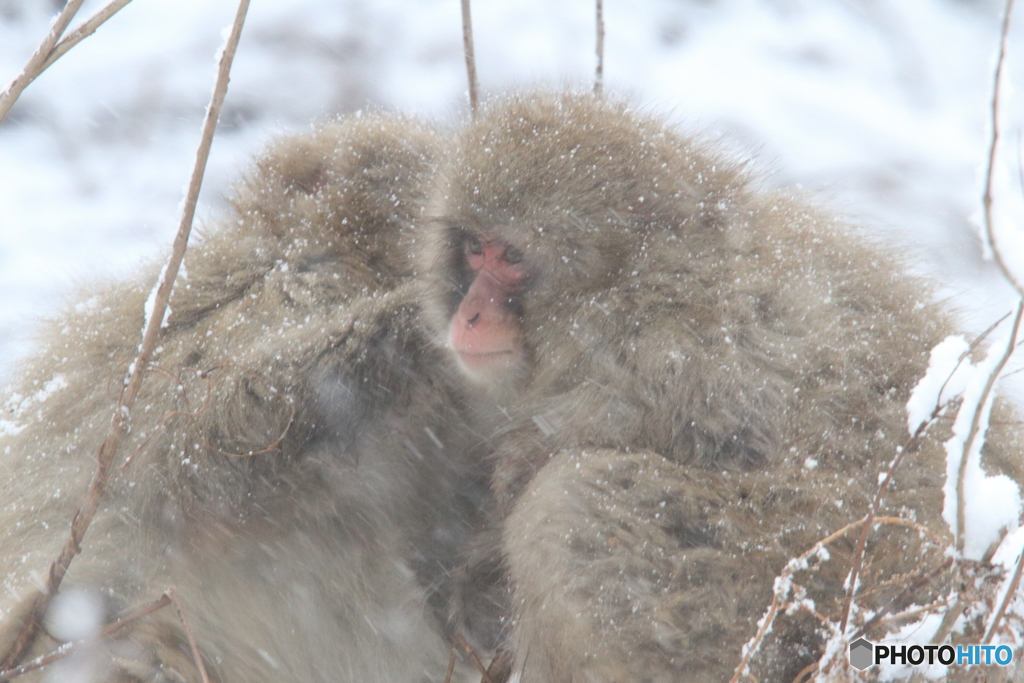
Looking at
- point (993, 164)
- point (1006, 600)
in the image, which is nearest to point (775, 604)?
point (1006, 600)

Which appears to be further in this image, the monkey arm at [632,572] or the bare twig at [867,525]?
the monkey arm at [632,572]

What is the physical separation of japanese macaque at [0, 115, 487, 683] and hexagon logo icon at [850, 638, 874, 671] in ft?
3.39

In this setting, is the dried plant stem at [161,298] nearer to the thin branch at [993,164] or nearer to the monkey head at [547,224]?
the monkey head at [547,224]

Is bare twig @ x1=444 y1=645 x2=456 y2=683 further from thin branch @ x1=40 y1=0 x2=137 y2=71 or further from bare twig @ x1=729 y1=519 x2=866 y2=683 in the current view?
thin branch @ x1=40 y1=0 x2=137 y2=71

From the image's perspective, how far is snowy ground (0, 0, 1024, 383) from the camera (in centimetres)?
492

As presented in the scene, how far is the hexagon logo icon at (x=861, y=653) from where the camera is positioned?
1.66 m

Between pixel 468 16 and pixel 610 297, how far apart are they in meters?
Answer: 1.48

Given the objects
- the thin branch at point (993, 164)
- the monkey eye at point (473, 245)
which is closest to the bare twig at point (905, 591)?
the thin branch at point (993, 164)

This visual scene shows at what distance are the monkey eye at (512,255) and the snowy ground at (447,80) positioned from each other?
2480mm

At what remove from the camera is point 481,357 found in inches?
88.1

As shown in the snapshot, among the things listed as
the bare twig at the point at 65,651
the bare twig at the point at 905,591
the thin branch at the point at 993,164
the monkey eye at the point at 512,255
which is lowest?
the bare twig at the point at 65,651

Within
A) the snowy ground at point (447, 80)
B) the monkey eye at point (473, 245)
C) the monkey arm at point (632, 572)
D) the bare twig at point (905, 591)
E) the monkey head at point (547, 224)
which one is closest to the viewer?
the bare twig at point (905, 591)

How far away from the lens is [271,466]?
2.21 meters

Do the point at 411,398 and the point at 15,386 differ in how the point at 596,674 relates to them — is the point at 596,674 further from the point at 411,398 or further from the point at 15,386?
the point at 15,386
